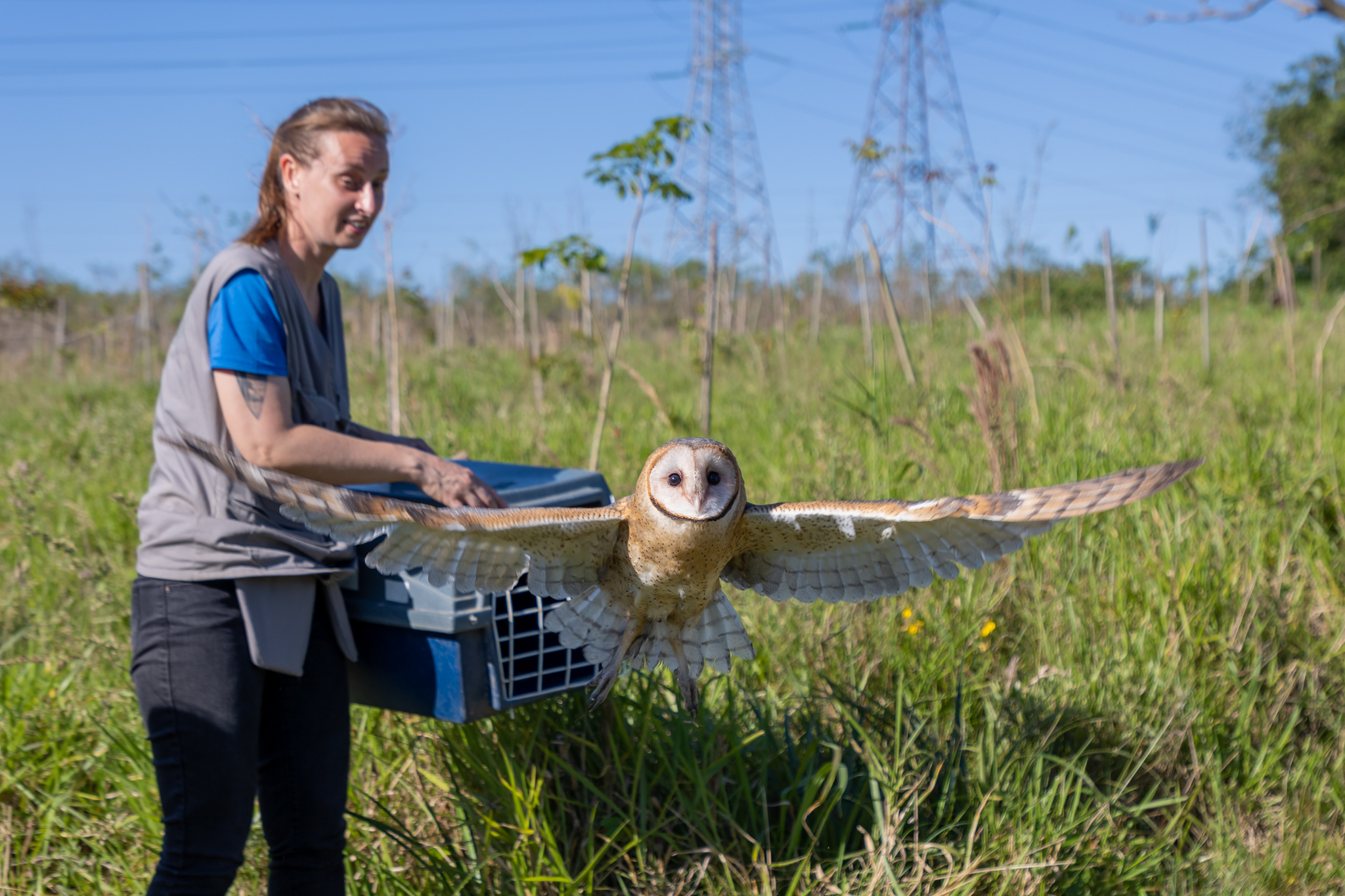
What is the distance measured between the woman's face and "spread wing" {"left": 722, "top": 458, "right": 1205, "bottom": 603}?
1.15m

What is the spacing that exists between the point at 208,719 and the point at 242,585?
0.89 feet

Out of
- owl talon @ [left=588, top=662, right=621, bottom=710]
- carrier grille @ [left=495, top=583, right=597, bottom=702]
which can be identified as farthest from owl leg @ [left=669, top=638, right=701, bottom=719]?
carrier grille @ [left=495, top=583, right=597, bottom=702]

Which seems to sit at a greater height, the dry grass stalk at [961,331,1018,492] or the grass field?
the dry grass stalk at [961,331,1018,492]

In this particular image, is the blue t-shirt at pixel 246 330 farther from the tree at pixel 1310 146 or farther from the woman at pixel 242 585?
the tree at pixel 1310 146

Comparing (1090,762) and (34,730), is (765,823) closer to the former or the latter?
(1090,762)

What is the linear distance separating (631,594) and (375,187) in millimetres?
1154

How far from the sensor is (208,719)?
1.71 meters

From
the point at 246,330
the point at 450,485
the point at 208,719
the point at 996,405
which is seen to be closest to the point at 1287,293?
the point at 996,405

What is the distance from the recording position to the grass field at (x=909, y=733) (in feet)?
7.16

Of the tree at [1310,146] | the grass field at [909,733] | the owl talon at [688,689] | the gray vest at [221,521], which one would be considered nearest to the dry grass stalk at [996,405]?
the grass field at [909,733]

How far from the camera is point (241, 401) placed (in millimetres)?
1679

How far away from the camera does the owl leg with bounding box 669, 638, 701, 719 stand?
174 centimetres

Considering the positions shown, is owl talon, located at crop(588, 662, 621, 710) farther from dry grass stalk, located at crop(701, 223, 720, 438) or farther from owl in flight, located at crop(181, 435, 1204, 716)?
dry grass stalk, located at crop(701, 223, 720, 438)

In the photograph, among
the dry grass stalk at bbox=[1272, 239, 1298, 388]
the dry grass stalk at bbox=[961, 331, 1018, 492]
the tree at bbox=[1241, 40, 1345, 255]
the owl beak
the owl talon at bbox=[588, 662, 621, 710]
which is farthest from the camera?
the tree at bbox=[1241, 40, 1345, 255]
